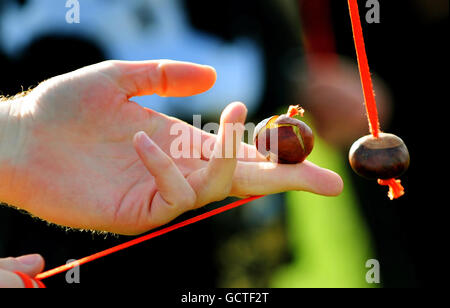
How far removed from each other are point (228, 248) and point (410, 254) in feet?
4.80

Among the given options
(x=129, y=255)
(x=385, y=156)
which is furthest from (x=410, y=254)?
(x=129, y=255)

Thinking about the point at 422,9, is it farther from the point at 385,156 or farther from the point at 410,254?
the point at 385,156

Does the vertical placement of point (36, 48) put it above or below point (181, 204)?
above

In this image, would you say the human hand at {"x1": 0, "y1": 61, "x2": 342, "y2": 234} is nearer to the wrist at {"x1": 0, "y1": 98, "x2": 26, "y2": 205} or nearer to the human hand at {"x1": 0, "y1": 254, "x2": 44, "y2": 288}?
the wrist at {"x1": 0, "y1": 98, "x2": 26, "y2": 205}

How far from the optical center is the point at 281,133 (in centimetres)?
103

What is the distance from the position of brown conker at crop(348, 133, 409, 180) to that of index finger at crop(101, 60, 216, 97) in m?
0.39

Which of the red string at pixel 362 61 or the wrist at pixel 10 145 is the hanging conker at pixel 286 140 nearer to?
the red string at pixel 362 61

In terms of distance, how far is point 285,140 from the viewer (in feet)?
3.35

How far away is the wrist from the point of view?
1.10m

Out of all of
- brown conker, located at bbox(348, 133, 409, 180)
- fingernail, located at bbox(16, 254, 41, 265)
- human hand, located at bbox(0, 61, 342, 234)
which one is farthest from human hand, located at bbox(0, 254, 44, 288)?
brown conker, located at bbox(348, 133, 409, 180)

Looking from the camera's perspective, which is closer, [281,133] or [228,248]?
[281,133]

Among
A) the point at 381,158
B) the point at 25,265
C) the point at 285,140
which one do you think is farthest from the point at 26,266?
the point at 381,158

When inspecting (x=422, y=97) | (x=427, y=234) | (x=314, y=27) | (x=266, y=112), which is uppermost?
(x=314, y=27)

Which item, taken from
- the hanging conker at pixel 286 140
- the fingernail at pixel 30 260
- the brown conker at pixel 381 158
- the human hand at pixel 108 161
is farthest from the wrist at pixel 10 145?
the brown conker at pixel 381 158
